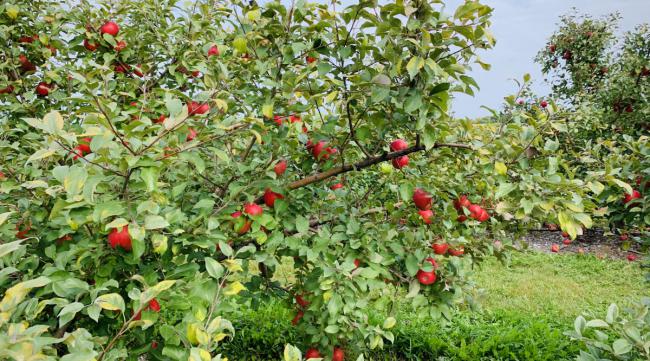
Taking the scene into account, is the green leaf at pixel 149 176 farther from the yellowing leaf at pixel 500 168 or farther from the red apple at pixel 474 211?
the red apple at pixel 474 211

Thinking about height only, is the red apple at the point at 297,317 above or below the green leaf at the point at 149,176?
below

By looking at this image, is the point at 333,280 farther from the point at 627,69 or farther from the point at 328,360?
the point at 627,69

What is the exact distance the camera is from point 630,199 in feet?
7.72

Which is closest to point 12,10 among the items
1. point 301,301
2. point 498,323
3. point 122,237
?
point 122,237

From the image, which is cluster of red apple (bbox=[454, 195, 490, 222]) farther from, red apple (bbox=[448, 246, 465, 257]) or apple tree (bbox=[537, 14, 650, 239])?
apple tree (bbox=[537, 14, 650, 239])

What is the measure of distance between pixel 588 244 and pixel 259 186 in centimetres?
783

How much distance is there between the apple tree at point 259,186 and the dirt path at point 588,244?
5625 millimetres

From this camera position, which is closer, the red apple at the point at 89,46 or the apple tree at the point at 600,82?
the red apple at the point at 89,46

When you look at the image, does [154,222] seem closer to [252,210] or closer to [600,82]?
[252,210]

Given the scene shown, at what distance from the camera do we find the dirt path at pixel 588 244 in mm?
7380

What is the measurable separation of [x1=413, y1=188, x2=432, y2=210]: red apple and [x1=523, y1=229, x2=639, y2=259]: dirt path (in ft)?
19.5

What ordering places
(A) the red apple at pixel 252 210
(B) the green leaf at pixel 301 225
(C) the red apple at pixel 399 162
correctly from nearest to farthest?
(A) the red apple at pixel 252 210 → (B) the green leaf at pixel 301 225 → (C) the red apple at pixel 399 162

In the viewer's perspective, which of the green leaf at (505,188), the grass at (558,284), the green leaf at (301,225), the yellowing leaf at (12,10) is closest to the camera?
the green leaf at (505,188)

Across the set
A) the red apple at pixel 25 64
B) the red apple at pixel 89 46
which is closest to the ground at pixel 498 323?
the red apple at pixel 89 46
